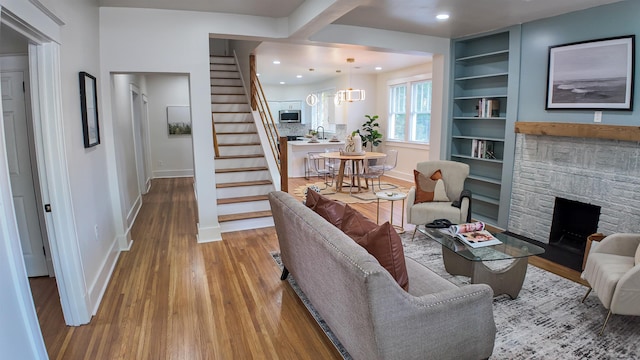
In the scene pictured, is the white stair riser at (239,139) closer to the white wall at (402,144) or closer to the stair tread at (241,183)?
the stair tread at (241,183)

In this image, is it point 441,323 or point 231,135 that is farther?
point 231,135

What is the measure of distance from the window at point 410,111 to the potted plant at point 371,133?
1.12 ft

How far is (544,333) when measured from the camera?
2.60m

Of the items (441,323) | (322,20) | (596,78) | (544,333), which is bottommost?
(544,333)

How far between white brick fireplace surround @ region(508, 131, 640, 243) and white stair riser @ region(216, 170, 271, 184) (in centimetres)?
339

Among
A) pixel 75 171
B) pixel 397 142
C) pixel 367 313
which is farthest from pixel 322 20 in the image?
pixel 397 142

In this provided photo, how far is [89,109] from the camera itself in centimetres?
335

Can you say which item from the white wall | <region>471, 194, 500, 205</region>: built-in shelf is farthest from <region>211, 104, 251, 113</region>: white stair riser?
<region>471, 194, 500, 205</region>: built-in shelf

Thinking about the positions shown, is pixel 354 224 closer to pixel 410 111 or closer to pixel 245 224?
pixel 245 224

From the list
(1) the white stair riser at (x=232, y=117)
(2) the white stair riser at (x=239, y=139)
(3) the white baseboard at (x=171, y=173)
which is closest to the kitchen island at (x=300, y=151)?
(3) the white baseboard at (x=171, y=173)

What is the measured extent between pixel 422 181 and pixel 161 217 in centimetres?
379

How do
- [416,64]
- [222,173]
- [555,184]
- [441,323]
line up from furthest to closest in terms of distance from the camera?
1. [416,64]
2. [222,173]
3. [555,184]
4. [441,323]

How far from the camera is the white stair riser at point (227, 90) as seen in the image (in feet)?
23.2

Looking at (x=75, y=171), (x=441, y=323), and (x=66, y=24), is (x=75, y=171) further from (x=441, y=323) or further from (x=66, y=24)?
(x=441, y=323)
